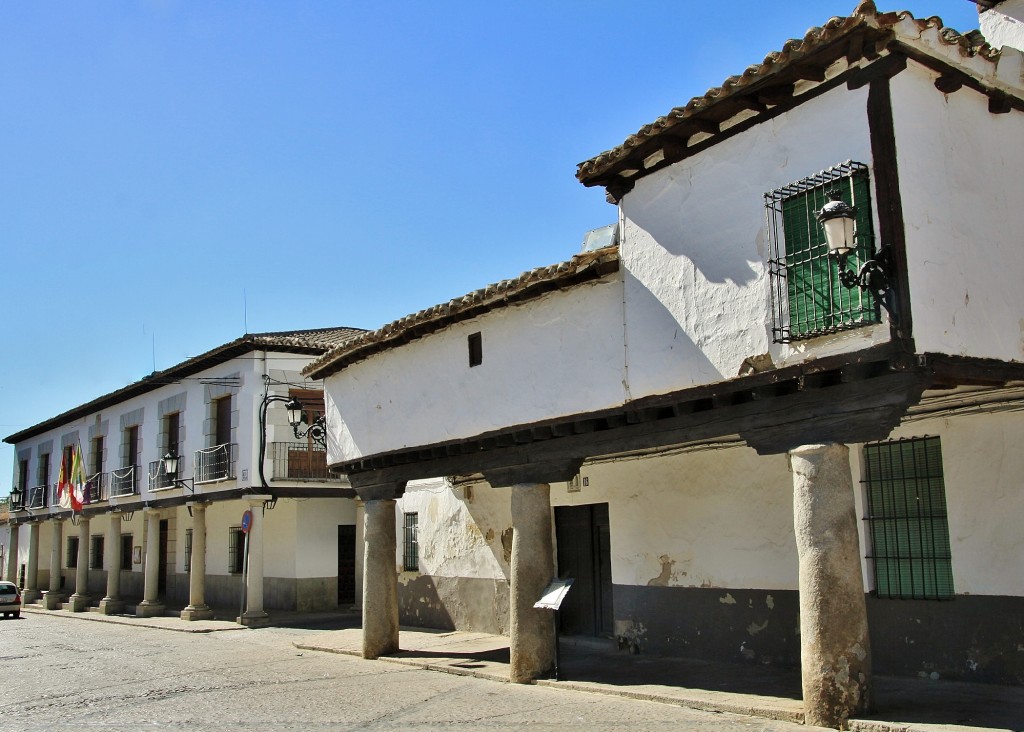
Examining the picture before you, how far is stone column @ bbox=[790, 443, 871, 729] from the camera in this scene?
6875 mm

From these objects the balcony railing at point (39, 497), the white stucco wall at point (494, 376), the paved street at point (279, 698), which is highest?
the white stucco wall at point (494, 376)

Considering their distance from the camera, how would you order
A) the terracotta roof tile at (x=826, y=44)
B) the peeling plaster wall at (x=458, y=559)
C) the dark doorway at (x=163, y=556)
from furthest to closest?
the dark doorway at (x=163, y=556) < the peeling plaster wall at (x=458, y=559) < the terracotta roof tile at (x=826, y=44)

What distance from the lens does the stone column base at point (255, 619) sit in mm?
19062

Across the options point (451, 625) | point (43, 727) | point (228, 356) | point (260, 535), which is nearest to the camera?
point (43, 727)

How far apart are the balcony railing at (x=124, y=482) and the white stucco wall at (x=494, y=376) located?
13.5 m

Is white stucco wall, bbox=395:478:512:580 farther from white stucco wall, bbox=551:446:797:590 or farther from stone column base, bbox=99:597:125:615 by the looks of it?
stone column base, bbox=99:597:125:615

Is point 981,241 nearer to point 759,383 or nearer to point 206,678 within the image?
point 759,383

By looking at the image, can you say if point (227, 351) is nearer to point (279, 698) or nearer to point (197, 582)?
point (197, 582)

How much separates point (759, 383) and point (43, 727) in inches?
283

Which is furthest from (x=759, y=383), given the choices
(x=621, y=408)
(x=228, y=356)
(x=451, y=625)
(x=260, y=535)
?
(x=228, y=356)

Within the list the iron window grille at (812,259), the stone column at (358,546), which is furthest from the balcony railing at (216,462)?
the iron window grille at (812,259)

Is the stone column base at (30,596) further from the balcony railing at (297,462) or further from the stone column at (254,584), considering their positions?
the balcony railing at (297,462)

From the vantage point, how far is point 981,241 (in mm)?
7355

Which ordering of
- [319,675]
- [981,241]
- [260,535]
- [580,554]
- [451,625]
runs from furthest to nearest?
1. [260,535]
2. [451,625]
3. [580,554]
4. [319,675]
5. [981,241]
